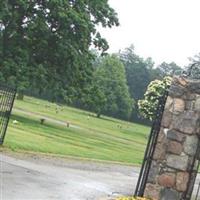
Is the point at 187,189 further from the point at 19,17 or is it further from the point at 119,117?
the point at 119,117

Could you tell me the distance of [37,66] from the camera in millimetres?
31766

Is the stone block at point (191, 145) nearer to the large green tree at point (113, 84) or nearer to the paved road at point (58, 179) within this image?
the paved road at point (58, 179)

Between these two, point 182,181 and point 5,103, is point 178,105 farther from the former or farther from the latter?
point 5,103

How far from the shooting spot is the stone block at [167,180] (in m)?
11.9

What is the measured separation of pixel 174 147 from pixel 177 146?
0.07 meters

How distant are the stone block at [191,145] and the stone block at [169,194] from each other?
2.78ft

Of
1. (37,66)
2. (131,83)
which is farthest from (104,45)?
(131,83)

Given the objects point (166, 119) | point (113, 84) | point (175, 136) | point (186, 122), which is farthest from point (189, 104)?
point (113, 84)

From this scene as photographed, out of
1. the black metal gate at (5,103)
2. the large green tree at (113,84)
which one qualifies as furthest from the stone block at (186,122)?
the large green tree at (113,84)

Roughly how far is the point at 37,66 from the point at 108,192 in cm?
1890

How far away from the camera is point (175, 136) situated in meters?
12.1

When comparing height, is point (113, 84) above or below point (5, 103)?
above

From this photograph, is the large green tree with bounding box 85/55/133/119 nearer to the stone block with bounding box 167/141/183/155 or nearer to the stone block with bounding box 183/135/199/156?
the stone block with bounding box 167/141/183/155

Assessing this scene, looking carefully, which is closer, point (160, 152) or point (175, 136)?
point (175, 136)
